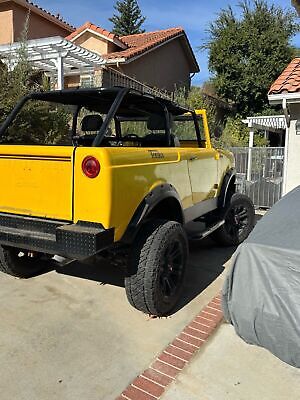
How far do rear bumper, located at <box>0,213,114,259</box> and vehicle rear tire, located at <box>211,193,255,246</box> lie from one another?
2.86 m

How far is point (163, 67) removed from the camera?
2175cm

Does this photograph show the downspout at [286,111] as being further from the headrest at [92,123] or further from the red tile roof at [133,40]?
the red tile roof at [133,40]

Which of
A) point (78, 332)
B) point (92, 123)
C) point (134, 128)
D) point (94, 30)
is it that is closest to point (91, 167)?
point (78, 332)

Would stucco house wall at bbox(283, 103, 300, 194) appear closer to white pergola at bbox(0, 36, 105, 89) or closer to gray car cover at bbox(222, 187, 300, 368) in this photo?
gray car cover at bbox(222, 187, 300, 368)

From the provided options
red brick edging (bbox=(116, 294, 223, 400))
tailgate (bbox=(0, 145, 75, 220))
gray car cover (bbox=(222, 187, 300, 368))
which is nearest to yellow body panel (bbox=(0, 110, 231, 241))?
tailgate (bbox=(0, 145, 75, 220))

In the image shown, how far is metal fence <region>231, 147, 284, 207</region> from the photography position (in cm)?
938

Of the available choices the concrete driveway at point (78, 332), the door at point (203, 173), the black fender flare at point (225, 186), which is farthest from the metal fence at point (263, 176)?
the concrete driveway at point (78, 332)

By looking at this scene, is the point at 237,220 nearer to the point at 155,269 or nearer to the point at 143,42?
the point at 155,269

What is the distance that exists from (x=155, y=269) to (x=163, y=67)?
2003cm

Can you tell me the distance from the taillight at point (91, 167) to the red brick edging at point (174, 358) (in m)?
1.47

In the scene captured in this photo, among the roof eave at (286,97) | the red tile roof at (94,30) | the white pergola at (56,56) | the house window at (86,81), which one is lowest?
the roof eave at (286,97)

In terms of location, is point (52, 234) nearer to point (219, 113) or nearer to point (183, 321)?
point (183, 321)

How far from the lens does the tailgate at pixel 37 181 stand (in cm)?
308

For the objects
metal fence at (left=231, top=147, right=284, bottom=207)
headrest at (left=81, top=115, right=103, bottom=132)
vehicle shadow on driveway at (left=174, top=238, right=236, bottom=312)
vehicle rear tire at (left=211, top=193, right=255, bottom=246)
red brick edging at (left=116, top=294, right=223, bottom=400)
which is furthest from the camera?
metal fence at (left=231, top=147, right=284, bottom=207)
